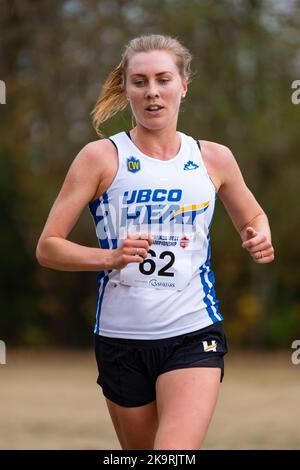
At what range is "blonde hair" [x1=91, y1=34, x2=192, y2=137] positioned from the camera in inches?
144

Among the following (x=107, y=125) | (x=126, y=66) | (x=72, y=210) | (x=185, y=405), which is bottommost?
(x=185, y=405)

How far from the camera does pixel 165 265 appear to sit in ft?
11.6

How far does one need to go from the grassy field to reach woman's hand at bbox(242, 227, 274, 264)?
3.92 metres

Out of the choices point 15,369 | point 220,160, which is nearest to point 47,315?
point 15,369

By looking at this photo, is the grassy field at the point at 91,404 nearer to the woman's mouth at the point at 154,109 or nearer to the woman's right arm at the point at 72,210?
the woman's right arm at the point at 72,210

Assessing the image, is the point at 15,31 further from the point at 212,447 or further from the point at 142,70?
the point at 142,70

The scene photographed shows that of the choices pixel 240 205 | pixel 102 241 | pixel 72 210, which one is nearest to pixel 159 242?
pixel 102 241

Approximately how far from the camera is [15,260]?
61.0 feet

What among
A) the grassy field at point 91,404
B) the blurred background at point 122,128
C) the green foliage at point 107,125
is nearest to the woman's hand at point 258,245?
the grassy field at point 91,404

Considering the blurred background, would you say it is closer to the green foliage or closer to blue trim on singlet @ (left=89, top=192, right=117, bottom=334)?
the green foliage

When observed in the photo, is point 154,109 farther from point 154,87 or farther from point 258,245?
point 258,245

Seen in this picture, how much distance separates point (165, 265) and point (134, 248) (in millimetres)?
282

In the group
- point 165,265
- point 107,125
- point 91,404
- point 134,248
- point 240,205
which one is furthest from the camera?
point 107,125

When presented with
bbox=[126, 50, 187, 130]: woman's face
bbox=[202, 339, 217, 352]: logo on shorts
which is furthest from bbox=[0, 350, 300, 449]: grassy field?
bbox=[126, 50, 187, 130]: woman's face
